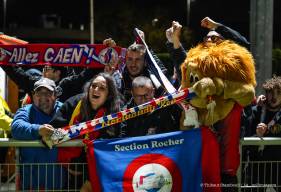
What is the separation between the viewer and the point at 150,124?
15.7 feet

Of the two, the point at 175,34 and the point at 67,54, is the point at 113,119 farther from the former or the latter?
the point at 67,54

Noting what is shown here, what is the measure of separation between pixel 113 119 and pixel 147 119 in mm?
357

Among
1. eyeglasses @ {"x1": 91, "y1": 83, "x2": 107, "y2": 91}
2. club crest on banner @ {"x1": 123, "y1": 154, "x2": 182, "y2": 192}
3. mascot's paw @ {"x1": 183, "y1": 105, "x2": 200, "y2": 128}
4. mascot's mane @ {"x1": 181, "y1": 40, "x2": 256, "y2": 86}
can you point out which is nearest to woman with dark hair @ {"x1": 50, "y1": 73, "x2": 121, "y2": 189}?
eyeglasses @ {"x1": 91, "y1": 83, "x2": 107, "y2": 91}

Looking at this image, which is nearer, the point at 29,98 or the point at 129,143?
the point at 129,143

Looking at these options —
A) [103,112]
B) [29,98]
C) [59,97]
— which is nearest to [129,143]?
[103,112]

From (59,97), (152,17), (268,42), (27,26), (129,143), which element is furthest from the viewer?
(27,26)

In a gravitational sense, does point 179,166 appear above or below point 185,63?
below

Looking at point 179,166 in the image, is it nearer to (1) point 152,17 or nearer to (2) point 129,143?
(2) point 129,143

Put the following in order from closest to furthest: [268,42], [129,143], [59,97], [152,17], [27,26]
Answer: [129,143], [59,97], [268,42], [152,17], [27,26]

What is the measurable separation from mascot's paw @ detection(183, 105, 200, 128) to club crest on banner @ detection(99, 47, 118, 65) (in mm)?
1698

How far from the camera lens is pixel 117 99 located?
484 centimetres

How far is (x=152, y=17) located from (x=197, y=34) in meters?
1.64

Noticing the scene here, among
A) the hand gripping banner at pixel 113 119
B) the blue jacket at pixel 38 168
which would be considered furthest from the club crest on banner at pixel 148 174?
the blue jacket at pixel 38 168

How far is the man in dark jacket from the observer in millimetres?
4793
